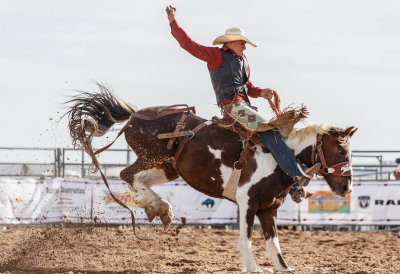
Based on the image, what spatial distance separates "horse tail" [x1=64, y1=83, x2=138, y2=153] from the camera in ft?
26.6

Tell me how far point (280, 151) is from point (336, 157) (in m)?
0.59

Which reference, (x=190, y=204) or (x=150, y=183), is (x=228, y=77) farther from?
(x=190, y=204)

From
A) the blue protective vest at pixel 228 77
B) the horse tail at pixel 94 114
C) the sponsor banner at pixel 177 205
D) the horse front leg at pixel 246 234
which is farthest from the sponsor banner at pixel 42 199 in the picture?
the horse front leg at pixel 246 234

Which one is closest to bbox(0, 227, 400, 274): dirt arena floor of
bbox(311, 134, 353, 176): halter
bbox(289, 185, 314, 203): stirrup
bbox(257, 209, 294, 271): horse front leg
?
bbox(257, 209, 294, 271): horse front leg

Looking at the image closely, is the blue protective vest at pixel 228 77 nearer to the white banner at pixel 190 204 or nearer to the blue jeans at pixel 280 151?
the blue jeans at pixel 280 151

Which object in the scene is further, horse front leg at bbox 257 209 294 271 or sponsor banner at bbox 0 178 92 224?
sponsor banner at bbox 0 178 92 224

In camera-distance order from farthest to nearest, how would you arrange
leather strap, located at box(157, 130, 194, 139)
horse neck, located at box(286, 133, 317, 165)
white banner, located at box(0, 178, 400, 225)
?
white banner, located at box(0, 178, 400, 225), leather strap, located at box(157, 130, 194, 139), horse neck, located at box(286, 133, 317, 165)

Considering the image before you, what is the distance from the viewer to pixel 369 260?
353 inches

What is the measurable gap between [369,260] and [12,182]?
23.5 feet

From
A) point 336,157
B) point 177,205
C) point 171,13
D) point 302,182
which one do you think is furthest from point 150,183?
point 177,205

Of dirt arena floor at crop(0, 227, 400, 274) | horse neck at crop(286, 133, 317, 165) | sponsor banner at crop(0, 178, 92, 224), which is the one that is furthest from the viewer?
sponsor banner at crop(0, 178, 92, 224)

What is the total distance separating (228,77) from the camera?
7434mm

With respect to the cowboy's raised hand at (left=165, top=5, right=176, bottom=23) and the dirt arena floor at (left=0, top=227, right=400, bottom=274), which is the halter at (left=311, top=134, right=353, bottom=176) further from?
the cowboy's raised hand at (left=165, top=5, right=176, bottom=23)

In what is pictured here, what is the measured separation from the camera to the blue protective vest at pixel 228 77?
7.42m
